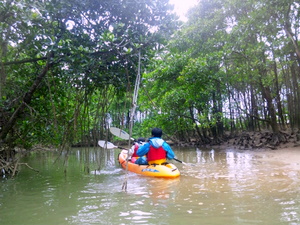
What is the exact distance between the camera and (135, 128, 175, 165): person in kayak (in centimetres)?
572

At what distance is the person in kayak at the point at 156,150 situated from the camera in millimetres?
5723

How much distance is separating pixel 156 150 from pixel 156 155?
0.14 meters

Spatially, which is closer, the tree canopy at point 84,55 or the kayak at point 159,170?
the tree canopy at point 84,55

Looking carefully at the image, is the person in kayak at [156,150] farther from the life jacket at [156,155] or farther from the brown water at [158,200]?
the brown water at [158,200]

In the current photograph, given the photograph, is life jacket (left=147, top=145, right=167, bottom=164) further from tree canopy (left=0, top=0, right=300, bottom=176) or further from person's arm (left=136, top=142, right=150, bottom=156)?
tree canopy (left=0, top=0, right=300, bottom=176)

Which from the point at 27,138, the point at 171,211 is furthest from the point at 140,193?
the point at 27,138

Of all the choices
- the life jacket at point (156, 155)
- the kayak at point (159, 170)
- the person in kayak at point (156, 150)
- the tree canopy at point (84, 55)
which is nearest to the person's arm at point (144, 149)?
the person in kayak at point (156, 150)

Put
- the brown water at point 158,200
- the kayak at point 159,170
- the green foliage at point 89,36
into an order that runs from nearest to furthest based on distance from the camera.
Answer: the brown water at point 158,200
the green foliage at point 89,36
the kayak at point 159,170

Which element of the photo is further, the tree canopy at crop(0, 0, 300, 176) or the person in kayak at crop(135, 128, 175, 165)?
the person in kayak at crop(135, 128, 175, 165)

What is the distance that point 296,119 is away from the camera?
38.5 ft

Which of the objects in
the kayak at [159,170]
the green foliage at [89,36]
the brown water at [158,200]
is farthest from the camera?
the kayak at [159,170]

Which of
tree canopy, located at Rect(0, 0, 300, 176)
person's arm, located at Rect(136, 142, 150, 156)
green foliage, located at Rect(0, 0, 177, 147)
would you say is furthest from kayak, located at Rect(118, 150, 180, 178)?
green foliage, located at Rect(0, 0, 177, 147)

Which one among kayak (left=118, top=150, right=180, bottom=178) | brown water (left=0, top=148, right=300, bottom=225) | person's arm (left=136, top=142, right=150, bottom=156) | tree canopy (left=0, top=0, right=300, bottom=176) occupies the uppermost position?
tree canopy (left=0, top=0, right=300, bottom=176)

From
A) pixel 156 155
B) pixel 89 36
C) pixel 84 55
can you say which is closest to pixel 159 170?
pixel 156 155
